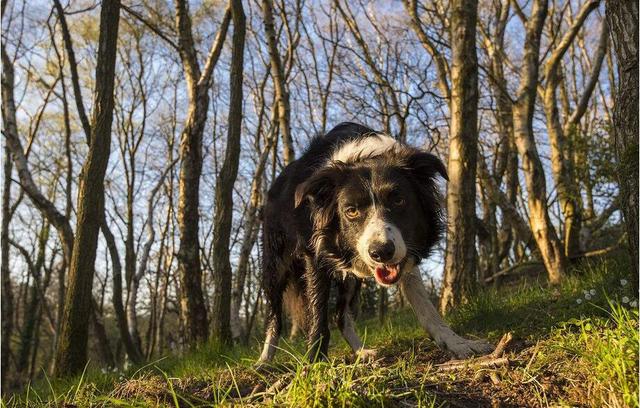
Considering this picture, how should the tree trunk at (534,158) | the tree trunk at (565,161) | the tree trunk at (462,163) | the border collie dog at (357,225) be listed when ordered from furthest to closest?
1. the tree trunk at (565,161)
2. the tree trunk at (534,158)
3. the tree trunk at (462,163)
4. the border collie dog at (357,225)

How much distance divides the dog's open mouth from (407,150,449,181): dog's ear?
0.85 meters

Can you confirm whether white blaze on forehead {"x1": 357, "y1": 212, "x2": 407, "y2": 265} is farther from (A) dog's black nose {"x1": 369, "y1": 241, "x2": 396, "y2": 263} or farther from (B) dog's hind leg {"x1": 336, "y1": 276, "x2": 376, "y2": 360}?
(B) dog's hind leg {"x1": 336, "y1": 276, "x2": 376, "y2": 360}

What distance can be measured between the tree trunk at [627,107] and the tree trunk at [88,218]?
5.34 metres

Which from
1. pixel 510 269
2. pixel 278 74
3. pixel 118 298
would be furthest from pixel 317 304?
pixel 118 298

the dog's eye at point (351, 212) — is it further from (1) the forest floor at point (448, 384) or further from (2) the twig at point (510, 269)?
(2) the twig at point (510, 269)

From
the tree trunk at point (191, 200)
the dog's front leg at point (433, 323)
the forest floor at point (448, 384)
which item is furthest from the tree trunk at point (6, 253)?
the forest floor at point (448, 384)

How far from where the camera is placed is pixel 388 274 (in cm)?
376

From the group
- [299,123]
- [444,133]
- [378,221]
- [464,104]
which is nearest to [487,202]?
[444,133]

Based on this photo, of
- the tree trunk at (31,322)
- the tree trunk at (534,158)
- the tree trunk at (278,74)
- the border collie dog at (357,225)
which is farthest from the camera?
the tree trunk at (31,322)

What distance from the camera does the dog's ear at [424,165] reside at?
13.7 ft

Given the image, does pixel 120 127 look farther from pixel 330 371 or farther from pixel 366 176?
pixel 330 371

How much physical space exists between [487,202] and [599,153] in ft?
26.8

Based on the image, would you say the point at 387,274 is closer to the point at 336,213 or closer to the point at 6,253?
the point at 336,213

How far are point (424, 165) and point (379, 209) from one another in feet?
2.13
